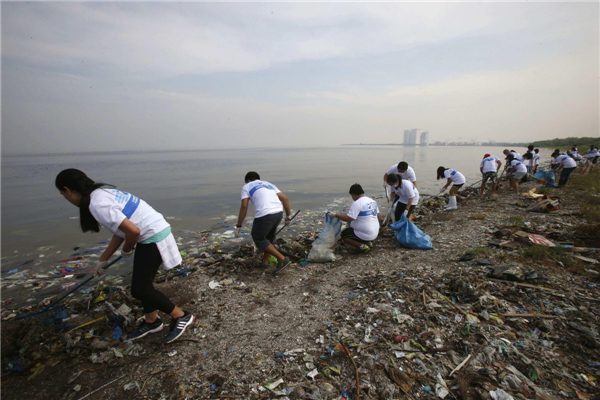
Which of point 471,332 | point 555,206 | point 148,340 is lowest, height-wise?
point 148,340

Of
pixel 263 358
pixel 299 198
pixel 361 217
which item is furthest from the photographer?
pixel 299 198

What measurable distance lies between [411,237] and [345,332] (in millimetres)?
3078

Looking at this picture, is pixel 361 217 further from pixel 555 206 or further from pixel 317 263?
pixel 555 206

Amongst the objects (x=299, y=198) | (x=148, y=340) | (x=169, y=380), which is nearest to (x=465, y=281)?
(x=169, y=380)

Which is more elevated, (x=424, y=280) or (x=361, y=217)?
(x=361, y=217)

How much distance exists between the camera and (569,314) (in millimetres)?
2834

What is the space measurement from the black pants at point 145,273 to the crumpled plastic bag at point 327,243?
2912 millimetres

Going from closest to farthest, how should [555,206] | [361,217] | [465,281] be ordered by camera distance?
[465,281]
[361,217]
[555,206]

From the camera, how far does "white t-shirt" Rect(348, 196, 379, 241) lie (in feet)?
16.2

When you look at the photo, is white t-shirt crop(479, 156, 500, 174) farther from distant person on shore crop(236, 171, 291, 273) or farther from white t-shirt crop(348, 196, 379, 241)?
distant person on shore crop(236, 171, 291, 273)

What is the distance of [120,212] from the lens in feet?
7.59

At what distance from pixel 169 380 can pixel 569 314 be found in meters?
4.21

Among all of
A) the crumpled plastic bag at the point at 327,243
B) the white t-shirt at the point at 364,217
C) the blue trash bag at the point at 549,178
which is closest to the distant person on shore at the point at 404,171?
the white t-shirt at the point at 364,217

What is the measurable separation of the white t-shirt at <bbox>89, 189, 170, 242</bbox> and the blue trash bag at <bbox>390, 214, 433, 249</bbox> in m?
4.40
